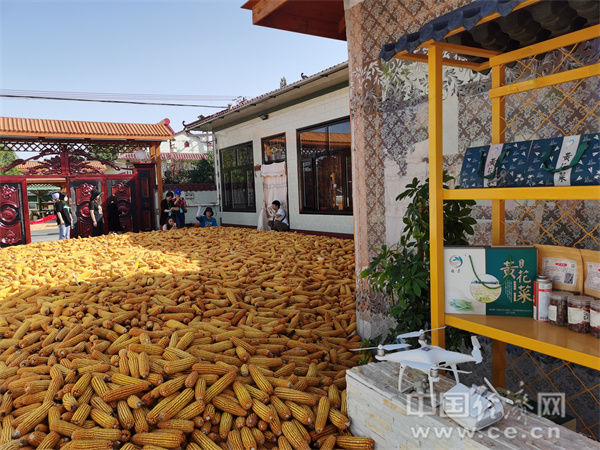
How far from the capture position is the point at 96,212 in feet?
43.9

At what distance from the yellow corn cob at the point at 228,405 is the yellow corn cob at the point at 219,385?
0.04 metres

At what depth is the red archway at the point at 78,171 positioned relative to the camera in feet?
41.8

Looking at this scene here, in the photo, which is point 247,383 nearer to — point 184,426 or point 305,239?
point 184,426

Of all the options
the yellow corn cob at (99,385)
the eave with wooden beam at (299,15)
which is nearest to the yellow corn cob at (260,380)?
the yellow corn cob at (99,385)

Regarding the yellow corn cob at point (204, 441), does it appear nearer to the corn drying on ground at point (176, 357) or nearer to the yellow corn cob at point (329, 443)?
the corn drying on ground at point (176, 357)

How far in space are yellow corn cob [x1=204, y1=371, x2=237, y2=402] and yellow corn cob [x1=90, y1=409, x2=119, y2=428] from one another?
547 mm

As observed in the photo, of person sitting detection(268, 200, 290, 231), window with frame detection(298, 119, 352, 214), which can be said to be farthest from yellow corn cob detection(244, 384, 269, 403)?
person sitting detection(268, 200, 290, 231)

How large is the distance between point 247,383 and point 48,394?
52.6 inches

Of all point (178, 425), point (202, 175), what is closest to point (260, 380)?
point (178, 425)

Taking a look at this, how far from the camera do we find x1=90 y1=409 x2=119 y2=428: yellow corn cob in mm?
2408

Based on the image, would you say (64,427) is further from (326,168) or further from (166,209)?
(166,209)

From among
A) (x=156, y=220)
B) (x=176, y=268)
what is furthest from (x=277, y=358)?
(x=156, y=220)

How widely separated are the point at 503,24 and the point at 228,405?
9.07ft

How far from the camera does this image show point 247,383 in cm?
280
